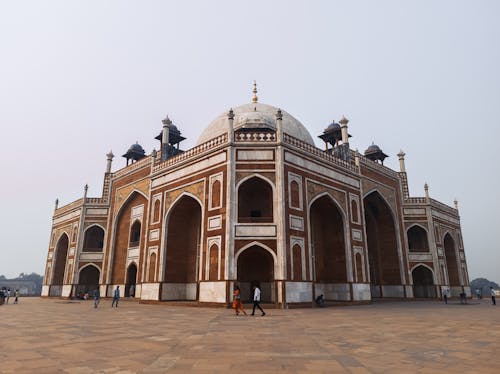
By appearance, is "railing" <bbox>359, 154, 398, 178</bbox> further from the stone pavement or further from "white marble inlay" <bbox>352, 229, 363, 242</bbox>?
the stone pavement

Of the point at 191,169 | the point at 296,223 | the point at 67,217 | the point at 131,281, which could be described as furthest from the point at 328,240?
the point at 67,217

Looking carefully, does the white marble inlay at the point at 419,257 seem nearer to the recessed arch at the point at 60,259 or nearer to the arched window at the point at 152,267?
the arched window at the point at 152,267

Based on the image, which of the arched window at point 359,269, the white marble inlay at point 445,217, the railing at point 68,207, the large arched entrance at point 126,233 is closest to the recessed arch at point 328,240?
the arched window at point 359,269

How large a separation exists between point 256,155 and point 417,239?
2149 cm

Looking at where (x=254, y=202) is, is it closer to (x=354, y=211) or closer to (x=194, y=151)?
(x=194, y=151)

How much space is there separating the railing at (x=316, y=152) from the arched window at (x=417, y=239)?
11849mm

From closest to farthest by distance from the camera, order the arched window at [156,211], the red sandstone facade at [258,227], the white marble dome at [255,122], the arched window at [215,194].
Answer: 1. the red sandstone facade at [258,227]
2. the arched window at [215,194]
3. the arched window at [156,211]
4. the white marble dome at [255,122]

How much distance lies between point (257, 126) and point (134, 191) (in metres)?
10.9

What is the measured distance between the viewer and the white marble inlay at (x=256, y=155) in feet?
60.6

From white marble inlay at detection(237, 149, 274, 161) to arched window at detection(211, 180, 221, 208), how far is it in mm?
1891

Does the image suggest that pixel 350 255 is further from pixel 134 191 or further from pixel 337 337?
pixel 134 191

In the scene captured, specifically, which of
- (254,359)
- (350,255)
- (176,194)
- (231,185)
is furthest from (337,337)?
(176,194)

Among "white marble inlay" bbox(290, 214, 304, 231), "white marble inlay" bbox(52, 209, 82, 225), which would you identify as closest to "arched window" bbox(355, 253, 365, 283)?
"white marble inlay" bbox(290, 214, 304, 231)

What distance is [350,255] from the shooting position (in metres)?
20.8
